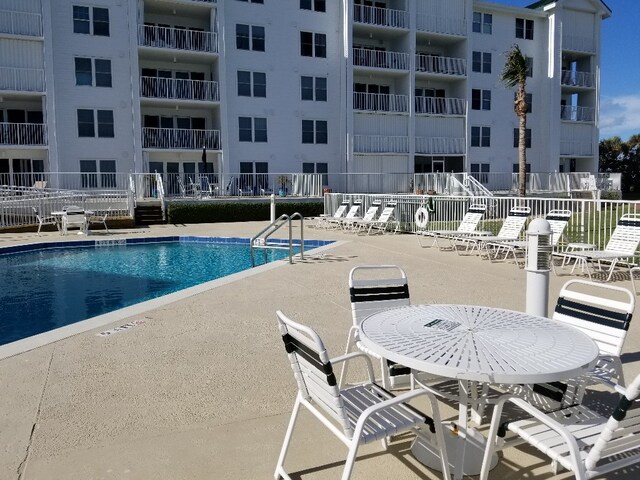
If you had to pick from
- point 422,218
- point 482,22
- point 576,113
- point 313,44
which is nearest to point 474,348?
point 422,218

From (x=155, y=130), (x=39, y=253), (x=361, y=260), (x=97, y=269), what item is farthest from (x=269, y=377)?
(x=155, y=130)

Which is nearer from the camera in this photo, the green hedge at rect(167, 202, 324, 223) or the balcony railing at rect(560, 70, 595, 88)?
the green hedge at rect(167, 202, 324, 223)

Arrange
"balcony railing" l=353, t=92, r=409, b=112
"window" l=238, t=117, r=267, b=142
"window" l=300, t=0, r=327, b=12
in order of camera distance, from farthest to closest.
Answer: "balcony railing" l=353, t=92, r=409, b=112 < "window" l=300, t=0, r=327, b=12 < "window" l=238, t=117, r=267, b=142

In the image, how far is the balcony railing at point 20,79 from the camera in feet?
78.8

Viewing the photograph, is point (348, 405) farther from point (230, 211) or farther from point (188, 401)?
point (230, 211)

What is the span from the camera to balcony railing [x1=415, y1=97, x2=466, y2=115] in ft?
106

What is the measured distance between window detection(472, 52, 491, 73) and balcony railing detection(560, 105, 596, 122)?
6538 millimetres

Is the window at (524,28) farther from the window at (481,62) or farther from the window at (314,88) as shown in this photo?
the window at (314,88)

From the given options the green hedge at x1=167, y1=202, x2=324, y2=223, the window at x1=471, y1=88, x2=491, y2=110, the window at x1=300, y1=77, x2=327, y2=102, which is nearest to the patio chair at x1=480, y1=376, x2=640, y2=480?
the green hedge at x1=167, y1=202, x2=324, y2=223

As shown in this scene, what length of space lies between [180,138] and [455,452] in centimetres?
2616

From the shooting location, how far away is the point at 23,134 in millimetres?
24516

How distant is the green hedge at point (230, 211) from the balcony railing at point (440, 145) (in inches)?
388

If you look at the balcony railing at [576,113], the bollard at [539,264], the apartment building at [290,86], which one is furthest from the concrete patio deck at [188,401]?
the balcony railing at [576,113]

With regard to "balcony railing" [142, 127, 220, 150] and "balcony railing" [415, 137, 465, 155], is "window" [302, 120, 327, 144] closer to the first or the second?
"balcony railing" [142, 127, 220, 150]
